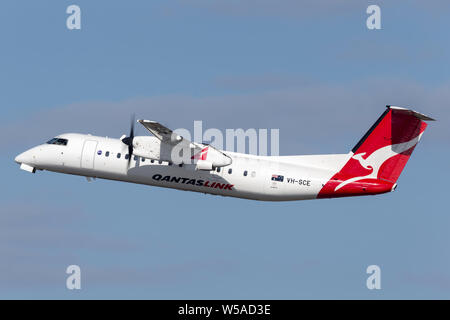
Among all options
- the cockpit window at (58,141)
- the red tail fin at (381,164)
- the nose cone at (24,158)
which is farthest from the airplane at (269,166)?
the nose cone at (24,158)

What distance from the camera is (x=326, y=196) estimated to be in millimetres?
32250

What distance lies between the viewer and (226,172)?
1271 inches

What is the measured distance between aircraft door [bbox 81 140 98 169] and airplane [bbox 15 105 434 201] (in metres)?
0.04

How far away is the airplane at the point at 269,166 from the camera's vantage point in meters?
31.8

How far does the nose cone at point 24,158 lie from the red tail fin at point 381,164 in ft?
39.8

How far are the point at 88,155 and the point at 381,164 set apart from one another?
38.2 ft

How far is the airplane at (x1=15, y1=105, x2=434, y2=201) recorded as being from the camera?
31.8 m

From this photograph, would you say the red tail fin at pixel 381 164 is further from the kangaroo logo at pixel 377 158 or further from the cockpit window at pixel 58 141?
the cockpit window at pixel 58 141

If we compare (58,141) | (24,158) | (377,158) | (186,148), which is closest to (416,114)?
(377,158)

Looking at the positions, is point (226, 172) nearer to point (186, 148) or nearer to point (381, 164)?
point (186, 148)
